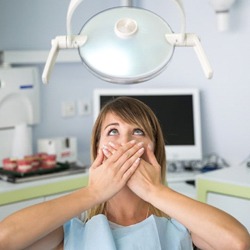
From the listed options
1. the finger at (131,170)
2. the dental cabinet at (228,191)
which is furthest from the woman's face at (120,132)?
the dental cabinet at (228,191)

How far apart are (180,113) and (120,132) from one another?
1605mm

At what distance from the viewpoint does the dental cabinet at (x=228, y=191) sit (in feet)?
8.44

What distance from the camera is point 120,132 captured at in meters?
1.53

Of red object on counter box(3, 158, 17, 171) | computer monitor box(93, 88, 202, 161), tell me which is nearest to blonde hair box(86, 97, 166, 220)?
red object on counter box(3, 158, 17, 171)

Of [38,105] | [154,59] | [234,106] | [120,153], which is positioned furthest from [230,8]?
[154,59]

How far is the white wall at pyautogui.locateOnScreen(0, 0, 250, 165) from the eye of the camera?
3.08m

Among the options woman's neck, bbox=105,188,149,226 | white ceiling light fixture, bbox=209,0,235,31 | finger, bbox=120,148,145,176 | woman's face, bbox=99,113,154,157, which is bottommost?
woman's neck, bbox=105,188,149,226

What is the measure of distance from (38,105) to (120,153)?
186 centimetres

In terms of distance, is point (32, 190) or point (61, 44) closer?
point (61, 44)

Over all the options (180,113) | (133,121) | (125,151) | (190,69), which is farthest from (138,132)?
(190,69)

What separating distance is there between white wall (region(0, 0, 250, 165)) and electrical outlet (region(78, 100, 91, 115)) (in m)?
0.04

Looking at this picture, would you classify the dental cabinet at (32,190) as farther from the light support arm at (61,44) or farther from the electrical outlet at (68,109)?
the light support arm at (61,44)

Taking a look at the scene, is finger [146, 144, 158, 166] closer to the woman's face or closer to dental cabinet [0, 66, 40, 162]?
the woman's face

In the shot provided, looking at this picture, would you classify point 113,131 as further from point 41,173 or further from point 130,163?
Result: point 41,173
